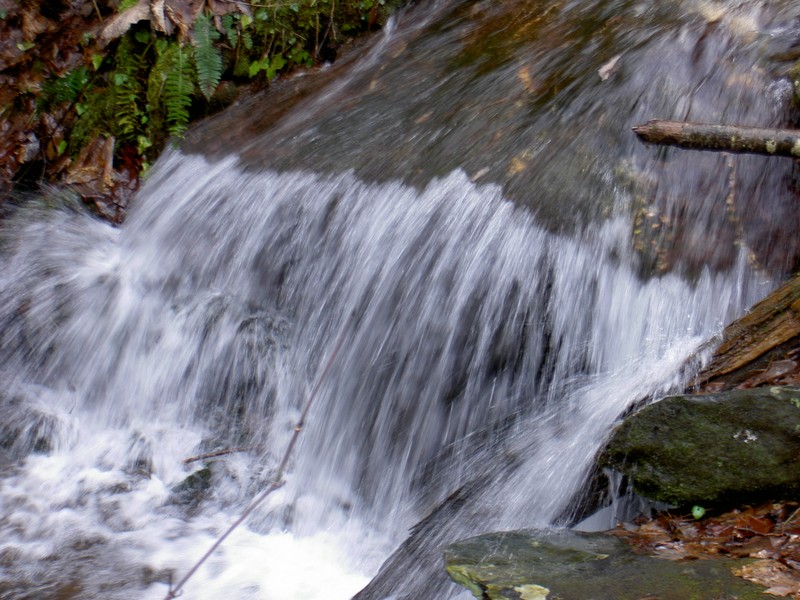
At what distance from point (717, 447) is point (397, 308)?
1.98 m

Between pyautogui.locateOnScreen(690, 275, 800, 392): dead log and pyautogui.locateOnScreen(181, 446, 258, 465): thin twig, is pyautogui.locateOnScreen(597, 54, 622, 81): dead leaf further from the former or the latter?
pyautogui.locateOnScreen(181, 446, 258, 465): thin twig

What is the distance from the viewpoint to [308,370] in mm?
4746

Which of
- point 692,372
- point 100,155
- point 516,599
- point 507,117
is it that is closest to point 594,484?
point 692,372

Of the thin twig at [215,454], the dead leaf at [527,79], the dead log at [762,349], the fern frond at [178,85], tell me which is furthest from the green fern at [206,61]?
the dead log at [762,349]

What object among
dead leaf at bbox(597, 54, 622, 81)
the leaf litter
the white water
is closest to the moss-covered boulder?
the leaf litter

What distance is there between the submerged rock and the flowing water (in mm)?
461

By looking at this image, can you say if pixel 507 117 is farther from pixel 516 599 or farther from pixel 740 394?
pixel 516 599

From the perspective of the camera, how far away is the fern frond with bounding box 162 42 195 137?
643 centimetres

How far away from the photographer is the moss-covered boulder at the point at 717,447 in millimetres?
2814

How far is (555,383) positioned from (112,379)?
2.91m

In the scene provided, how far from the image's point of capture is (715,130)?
3.85m

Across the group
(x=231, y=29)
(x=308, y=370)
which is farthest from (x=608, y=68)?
(x=231, y=29)

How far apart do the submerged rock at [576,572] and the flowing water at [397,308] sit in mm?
461

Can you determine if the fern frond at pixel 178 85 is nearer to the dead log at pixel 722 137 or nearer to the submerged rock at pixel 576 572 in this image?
the dead log at pixel 722 137
